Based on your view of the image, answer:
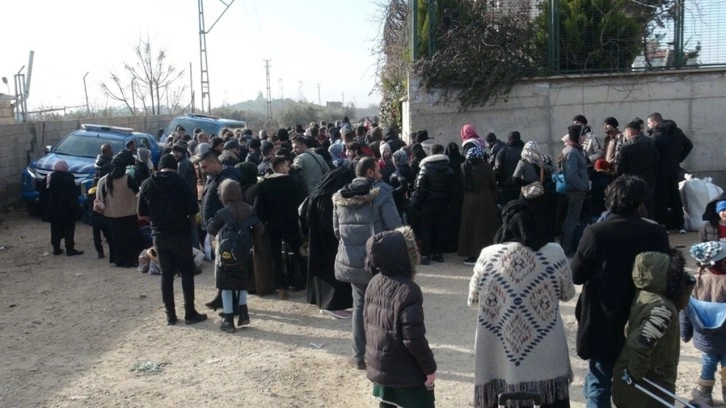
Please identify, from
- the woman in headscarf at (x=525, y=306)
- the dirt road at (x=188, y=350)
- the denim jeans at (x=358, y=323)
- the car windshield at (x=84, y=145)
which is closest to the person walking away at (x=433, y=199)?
the dirt road at (x=188, y=350)

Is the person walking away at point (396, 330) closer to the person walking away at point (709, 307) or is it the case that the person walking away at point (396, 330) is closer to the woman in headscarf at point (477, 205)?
the person walking away at point (709, 307)

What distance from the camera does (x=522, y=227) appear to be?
178 inches

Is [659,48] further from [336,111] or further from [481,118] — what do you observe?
[336,111]

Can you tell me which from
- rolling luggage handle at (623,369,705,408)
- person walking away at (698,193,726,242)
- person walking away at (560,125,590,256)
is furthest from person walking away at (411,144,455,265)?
rolling luggage handle at (623,369,705,408)

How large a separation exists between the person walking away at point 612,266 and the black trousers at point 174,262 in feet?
16.0

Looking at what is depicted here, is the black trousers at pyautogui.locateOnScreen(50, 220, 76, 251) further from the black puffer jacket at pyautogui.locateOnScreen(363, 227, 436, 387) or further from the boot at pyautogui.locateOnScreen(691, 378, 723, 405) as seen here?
the boot at pyautogui.locateOnScreen(691, 378, 723, 405)

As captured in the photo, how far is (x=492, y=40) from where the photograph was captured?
1395cm

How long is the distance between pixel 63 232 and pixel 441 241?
617 cm

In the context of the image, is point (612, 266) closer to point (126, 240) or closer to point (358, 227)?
point (358, 227)

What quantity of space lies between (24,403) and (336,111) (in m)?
54.9

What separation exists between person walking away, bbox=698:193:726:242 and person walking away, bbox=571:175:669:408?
7.96 feet

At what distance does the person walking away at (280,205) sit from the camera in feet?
29.8

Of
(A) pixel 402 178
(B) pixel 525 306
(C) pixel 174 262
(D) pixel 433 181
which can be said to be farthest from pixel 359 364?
(A) pixel 402 178

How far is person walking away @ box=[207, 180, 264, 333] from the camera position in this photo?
806 centimetres
